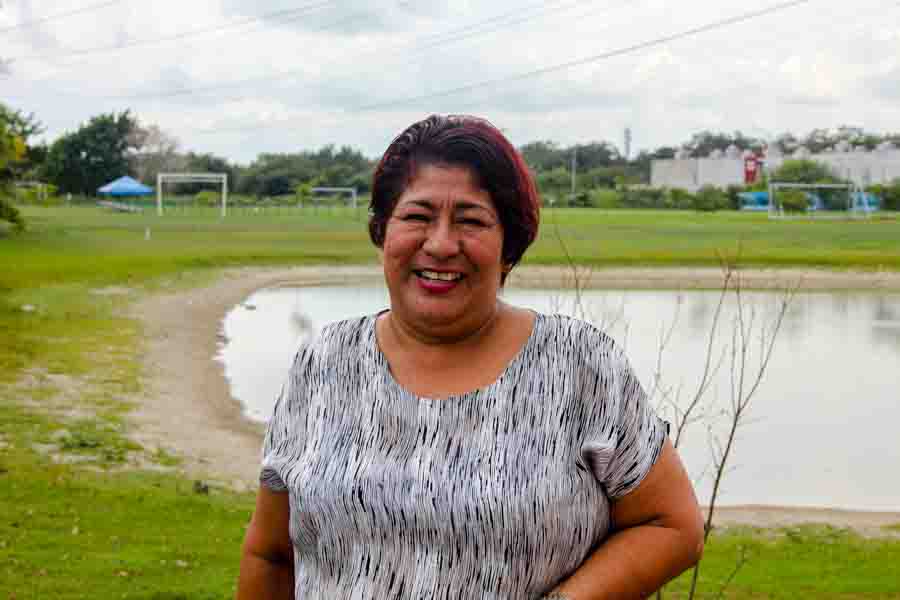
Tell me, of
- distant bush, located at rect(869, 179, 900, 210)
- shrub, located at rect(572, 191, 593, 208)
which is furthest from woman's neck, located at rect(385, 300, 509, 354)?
shrub, located at rect(572, 191, 593, 208)

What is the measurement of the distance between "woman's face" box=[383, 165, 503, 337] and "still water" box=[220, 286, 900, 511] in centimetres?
212

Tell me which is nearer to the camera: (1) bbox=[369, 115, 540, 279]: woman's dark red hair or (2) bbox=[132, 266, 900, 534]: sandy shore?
(1) bbox=[369, 115, 540, 279]: woman's dark red hair

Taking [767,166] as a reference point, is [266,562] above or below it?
below

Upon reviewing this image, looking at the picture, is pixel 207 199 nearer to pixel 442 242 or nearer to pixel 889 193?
pixel 889 193

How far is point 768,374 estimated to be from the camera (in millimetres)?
15383

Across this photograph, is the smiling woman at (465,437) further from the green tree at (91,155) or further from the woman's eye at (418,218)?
the green tree at (91,155)

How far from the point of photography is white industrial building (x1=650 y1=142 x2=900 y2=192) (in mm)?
58719

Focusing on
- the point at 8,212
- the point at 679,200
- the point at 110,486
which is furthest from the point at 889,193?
the point at 110,486

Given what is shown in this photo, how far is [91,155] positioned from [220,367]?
188ft

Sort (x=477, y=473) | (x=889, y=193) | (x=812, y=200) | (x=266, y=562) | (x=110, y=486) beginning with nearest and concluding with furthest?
(x=477, y=473), (x=266, y=562), (x=110, y=486), (x=889, y=193), (x=812, y=200)

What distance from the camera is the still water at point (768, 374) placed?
9.84 m

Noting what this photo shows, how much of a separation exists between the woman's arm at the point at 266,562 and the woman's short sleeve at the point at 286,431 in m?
0.07

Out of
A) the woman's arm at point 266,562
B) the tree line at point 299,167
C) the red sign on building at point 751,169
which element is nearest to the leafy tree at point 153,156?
the tree line at point 299,167

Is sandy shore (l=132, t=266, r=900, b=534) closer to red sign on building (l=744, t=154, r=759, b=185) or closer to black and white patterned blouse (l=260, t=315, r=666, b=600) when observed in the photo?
black and white patterned blouse (l=260, t=315, r=666, b=600)
